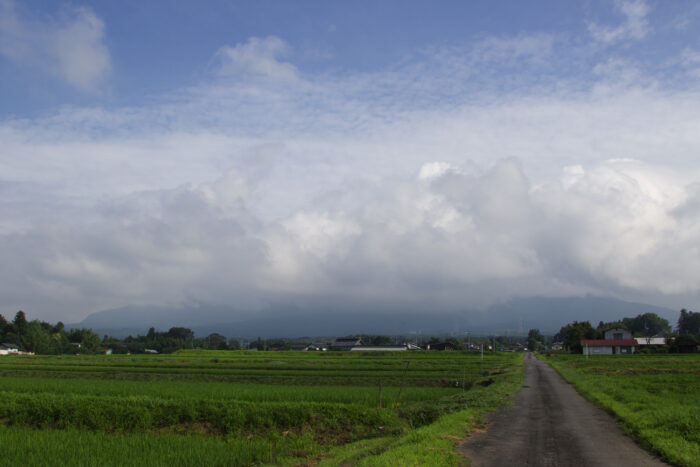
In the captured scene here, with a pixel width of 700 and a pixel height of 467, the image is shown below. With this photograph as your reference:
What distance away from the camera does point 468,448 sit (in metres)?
11.9

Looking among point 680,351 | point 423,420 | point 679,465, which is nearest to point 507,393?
point 423,420

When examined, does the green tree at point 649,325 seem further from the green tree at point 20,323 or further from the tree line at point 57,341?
the green tree at point 20,323

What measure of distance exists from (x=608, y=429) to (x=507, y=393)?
Result: 10011 millimetres

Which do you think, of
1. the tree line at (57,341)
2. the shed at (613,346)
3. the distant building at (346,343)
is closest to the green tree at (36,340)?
the tree line at (57,341)

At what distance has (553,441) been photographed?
40.9ft

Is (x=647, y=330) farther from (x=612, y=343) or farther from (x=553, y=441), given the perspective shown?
(x=553, y=441)

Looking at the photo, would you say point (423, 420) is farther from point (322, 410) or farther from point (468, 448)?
point (468, 448)

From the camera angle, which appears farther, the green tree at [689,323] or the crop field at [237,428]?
the green tree at [689,323]

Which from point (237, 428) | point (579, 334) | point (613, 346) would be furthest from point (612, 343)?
point (237, 428)

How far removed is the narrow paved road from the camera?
10.6 meters

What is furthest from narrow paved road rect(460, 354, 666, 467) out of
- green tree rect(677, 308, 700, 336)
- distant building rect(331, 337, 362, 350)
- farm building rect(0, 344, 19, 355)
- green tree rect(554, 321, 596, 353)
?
green tree rect(677, 308, 700, 336)

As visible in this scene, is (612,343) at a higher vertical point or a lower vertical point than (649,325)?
lower

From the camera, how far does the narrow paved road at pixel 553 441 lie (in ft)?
34.6

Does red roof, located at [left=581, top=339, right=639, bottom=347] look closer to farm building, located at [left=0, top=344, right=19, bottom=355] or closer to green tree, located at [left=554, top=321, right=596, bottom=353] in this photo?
green tree, located at [left=554, top=321, right=596, bottom=353]
